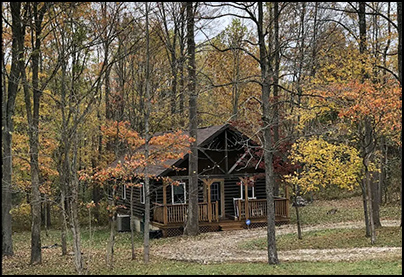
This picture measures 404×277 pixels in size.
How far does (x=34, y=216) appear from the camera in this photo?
1473 centimetres

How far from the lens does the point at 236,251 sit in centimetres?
1744

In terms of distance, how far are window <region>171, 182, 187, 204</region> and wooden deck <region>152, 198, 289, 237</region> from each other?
3.63 ft

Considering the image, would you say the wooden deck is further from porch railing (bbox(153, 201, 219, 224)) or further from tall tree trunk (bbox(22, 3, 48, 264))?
tall tree trunk (bbox(22, 3, 48, 264))

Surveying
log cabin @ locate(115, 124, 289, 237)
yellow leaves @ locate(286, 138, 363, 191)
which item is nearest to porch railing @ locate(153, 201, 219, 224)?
log cabin @ locate(115, 124, 289, 237)

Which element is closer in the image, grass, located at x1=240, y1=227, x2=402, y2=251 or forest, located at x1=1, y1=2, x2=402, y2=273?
forest, located at x1=1, y1=2, x2=402, y2=273

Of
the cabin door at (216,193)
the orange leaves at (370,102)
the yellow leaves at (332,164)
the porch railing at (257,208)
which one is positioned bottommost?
the porch railing at (257,208)

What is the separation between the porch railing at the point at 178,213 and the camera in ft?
75.5

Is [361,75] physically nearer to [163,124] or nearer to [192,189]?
[192,189]

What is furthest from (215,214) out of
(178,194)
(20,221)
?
(20,221)

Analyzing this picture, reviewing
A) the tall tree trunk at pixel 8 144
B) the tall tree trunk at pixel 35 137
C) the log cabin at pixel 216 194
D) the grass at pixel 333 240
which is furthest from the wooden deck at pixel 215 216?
the tall tree trunk at pixel 35 137

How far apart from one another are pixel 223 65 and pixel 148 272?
80.1 ft

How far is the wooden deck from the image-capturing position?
75.9 feet

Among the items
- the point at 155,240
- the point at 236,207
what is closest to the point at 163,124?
the point at 236,207

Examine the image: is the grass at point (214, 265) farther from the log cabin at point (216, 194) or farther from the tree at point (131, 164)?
the log cabin at point (216, 194)
